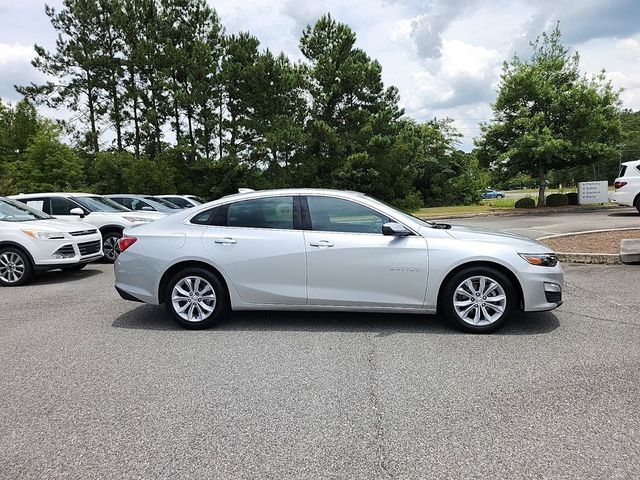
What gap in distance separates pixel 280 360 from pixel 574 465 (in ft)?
8.00

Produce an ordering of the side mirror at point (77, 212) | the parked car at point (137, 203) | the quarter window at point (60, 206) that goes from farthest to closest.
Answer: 1. the parked car at point (137, 203)
2. the quarter window at point (60, 206)
3. the side mirror at point (77, 212)

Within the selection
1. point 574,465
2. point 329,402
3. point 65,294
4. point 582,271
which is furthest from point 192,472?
point 582,271

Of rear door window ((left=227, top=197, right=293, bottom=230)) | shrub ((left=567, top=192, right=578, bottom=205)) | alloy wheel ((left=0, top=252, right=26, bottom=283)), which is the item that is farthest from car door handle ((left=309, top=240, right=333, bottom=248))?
shrub ((left=567, top=192, right=578, bottom=205))

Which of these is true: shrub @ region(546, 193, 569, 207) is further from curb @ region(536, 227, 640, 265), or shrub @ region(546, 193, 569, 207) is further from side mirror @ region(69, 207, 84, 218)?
side mirror @ region(69, 207, 84, 218)

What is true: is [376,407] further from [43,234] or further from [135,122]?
[135,122]

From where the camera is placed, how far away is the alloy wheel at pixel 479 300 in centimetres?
479

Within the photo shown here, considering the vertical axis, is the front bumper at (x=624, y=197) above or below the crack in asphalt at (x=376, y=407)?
above

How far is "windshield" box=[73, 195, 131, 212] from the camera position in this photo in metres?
11.2

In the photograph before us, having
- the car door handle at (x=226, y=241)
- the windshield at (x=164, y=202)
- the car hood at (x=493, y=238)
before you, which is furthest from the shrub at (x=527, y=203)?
the car door handle at (x=226, y=241)

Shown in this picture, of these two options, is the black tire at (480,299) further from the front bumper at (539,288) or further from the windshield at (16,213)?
the windshield at (16,213)

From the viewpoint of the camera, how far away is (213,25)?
34375 mm

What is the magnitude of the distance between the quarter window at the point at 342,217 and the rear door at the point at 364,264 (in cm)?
1

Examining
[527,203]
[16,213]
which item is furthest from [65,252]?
[527,203]

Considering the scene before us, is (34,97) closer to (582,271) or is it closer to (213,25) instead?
(213,25)
